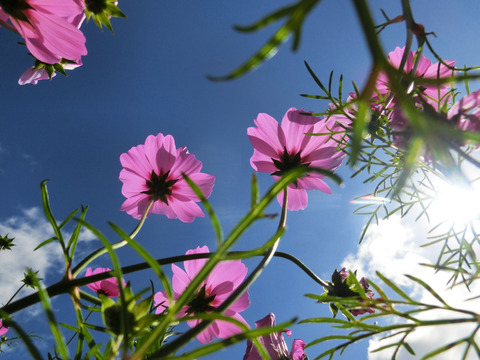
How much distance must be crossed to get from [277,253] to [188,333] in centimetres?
23

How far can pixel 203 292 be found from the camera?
0.65 meters

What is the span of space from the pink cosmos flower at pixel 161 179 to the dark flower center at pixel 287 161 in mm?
148

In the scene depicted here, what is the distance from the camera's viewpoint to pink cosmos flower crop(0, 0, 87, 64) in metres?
0.35

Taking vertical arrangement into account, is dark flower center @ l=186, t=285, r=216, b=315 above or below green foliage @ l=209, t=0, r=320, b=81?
above

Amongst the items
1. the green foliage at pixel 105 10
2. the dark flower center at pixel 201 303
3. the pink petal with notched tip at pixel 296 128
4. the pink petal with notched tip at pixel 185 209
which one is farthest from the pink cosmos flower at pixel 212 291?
the green foliage at pixel 105 10

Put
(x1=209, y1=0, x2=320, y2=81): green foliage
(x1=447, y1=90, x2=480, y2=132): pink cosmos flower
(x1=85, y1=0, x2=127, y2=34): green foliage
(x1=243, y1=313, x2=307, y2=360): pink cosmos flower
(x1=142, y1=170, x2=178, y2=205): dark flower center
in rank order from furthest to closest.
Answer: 1. (x1=142, y1=170, x2=178, y2=205): dark flower center
2. (x1=243, y1=313, x2=307, y2=360): pink cosmos flower
3. (x1=85, y1=0, x2=127, y2=34): green foliage
4. (x1=447, y1=90, x2=480, y2=132): pink cosmos flower
5. (x1=209, y1=0, x2=320, y2=81): green foliage

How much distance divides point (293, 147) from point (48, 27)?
0.49 m

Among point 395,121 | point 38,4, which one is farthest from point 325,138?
point 38,4

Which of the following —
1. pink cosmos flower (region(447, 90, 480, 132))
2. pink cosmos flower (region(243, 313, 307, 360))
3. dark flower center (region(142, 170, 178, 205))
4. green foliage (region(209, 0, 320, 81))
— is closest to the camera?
green foliage (region(209, 0, 320, 81))

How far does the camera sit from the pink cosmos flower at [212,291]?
591 mm

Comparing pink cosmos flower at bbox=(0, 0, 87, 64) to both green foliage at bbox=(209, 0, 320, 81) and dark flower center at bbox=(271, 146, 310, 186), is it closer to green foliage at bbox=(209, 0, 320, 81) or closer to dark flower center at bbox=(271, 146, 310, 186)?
green foliage at bbox=(209, 0, 320, 81)

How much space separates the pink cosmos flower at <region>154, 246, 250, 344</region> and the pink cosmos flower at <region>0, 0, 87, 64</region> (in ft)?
1.20

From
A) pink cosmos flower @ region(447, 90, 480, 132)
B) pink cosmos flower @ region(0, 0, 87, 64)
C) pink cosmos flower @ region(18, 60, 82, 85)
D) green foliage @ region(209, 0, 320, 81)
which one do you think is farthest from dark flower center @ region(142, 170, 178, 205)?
green foliage @ region(209, 0, 320, 81)

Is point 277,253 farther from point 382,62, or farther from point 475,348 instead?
point 382,62
